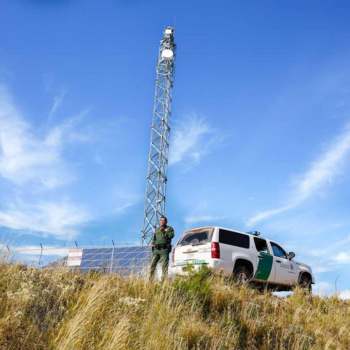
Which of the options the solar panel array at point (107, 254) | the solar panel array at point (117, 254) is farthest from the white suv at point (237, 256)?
the solar panel array at point (117, 254)

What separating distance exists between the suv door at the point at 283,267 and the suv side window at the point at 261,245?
47 cm

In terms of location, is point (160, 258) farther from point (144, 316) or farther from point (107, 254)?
point (107, 254)

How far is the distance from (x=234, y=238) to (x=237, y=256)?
58 cm

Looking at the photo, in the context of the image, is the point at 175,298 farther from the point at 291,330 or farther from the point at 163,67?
the point at 163,67

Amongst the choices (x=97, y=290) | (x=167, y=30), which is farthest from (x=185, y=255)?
(x=167, y=30)

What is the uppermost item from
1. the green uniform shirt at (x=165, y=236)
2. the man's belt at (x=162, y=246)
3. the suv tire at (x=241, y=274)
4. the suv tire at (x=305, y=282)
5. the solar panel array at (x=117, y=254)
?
the solar panel array at (x=117, y=254)

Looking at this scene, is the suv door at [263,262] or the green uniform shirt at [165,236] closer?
the green uniform shirt at [165,236]

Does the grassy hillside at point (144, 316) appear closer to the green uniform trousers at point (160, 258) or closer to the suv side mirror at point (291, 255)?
the green uniform trousers at point (160, 258)

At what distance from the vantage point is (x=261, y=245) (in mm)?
11672

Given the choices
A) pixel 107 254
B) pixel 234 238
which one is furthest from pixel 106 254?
pixel 234 238

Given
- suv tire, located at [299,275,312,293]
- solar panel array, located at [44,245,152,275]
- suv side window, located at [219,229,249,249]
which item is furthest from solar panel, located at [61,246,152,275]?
suv tire, located at [299,275,312,293]

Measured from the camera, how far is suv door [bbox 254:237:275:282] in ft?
36.4

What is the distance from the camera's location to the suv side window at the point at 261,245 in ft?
37.6

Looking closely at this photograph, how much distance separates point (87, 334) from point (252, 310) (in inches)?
158
